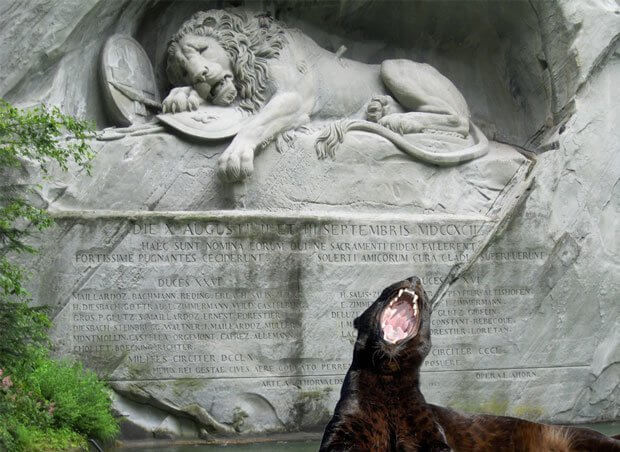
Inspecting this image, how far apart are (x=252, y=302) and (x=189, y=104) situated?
5.79ft

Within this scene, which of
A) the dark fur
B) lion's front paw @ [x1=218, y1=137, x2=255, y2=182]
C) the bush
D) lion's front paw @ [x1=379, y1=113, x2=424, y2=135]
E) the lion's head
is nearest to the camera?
the dark fur

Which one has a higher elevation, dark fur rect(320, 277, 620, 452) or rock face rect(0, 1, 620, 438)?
dark fur rect(320, 277, 620, 452)

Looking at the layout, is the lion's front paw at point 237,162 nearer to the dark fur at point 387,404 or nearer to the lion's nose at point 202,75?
the lion's nose at point 202,75

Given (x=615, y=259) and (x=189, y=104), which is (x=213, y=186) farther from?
(x=615, y=259)

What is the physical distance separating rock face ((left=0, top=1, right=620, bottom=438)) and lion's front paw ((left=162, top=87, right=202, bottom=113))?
20 cm

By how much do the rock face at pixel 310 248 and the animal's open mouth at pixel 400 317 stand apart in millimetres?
3703

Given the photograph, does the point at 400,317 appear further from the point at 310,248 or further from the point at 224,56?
the point at 224,56

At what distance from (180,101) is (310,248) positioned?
1.65 meters

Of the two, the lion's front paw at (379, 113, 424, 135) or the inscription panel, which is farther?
the lion's front paw at (379, 113, 424, 135)

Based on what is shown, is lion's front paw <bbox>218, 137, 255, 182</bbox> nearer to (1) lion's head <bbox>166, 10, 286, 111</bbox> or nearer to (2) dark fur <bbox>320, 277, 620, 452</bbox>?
(1) lion's head <bbox>166, 10, 286, 111</bbox>

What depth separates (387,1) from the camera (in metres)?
9.02

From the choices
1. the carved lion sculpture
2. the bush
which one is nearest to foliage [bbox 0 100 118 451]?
the bush

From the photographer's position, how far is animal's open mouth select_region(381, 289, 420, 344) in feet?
13.2

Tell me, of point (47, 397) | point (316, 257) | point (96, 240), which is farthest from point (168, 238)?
point (47, 397)
